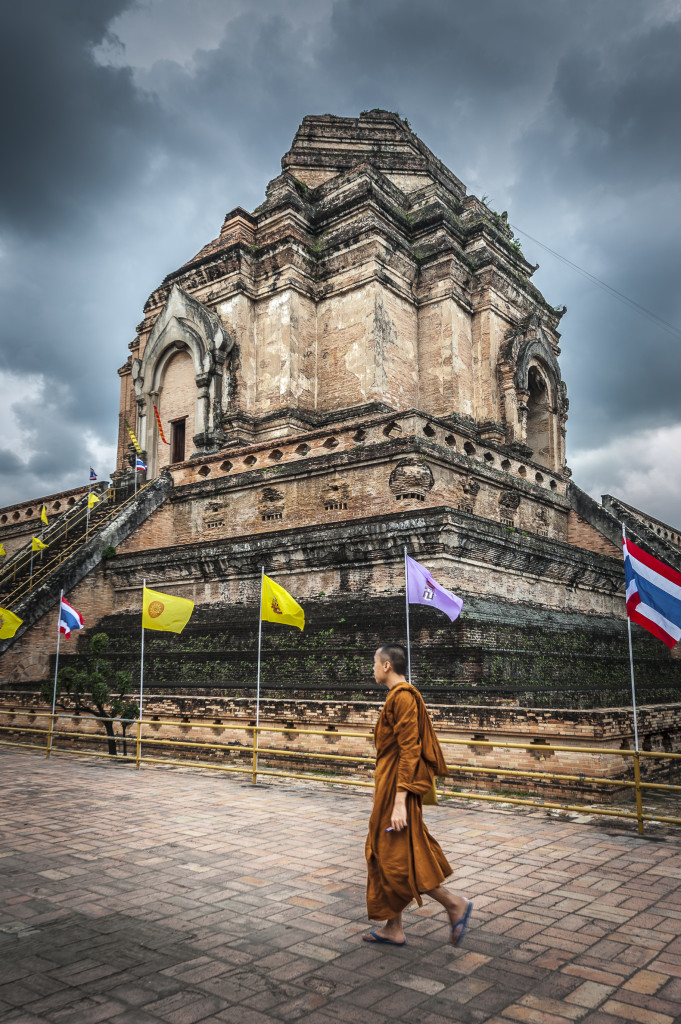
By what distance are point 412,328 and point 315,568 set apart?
955 centimetres

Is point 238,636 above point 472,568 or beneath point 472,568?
beneath

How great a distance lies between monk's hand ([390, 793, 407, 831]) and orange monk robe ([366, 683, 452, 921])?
6 cm

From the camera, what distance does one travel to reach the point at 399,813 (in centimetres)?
410

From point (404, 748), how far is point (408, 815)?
13.9 inches

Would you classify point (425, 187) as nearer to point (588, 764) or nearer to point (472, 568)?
point (472, 568)

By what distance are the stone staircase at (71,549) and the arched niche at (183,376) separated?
1957 mm

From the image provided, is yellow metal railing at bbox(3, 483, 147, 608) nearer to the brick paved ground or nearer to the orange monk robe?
the brick paved ground

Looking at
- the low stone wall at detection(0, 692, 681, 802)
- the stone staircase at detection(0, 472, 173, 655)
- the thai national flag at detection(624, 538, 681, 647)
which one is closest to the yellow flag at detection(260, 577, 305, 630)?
the low stone wall at detection(0, 692, 681, 802)

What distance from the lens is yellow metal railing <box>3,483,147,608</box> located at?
16844mm

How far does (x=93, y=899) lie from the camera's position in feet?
16.1

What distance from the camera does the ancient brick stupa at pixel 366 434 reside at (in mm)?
12375

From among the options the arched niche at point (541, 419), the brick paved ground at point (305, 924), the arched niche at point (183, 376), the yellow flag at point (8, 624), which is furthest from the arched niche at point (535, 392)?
the brick paved ground at point (305, 924)

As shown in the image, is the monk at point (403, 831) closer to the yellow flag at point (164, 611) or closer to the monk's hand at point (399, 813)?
the monk's hand at point (399, 813)

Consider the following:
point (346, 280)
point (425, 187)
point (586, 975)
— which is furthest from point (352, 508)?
point (425, 187)
